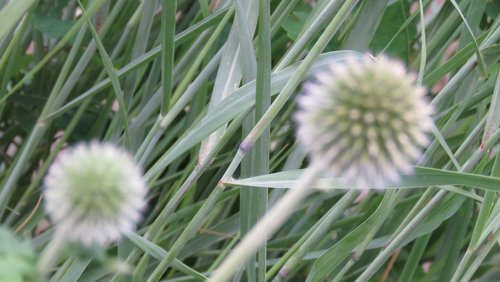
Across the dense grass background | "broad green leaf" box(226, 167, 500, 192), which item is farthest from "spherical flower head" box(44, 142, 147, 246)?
"broad green leaf" box(226, 167, 500, 192)

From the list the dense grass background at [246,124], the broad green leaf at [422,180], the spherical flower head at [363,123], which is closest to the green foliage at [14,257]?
the dense grass background at [246,124]

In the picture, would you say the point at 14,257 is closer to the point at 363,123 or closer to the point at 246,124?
the point at 363,123

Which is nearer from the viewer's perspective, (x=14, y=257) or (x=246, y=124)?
(x=14, y=257)

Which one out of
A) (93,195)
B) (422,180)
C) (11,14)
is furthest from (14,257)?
(422,180)

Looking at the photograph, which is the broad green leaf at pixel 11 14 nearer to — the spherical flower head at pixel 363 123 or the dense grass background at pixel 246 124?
the dense grass background at pixel 246 124

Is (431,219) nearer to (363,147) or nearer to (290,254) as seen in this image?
(290,254)

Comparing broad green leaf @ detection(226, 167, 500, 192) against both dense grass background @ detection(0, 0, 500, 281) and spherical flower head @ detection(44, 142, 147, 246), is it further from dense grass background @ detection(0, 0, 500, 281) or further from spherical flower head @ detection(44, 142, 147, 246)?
spherical flower head @ detection(44, 142, 147, 246)
